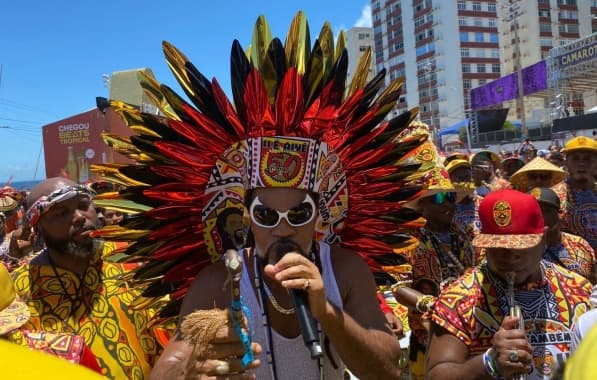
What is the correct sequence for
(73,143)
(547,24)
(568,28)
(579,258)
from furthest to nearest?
(568,28) → (547,24) → (73,143) → (579,258)

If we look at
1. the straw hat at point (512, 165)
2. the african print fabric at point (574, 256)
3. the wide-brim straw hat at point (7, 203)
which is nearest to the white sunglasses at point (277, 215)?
the african print fabric at point (574, 256)

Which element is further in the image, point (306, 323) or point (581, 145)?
point (581, 145)

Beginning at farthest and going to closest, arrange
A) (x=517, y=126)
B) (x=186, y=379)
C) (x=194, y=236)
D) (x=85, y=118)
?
(x=517, y=126), (x=85, y=118), (x=194, y=236), (x=186, y=379)

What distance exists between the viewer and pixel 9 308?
2020mm

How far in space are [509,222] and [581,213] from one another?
2.48m

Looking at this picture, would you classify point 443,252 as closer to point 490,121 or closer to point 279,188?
point 279,188

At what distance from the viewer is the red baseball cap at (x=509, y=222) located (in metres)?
2.42

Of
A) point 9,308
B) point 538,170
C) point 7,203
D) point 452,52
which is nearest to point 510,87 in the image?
point 452,52

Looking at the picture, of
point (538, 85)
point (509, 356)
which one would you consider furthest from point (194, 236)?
point (538, 85)

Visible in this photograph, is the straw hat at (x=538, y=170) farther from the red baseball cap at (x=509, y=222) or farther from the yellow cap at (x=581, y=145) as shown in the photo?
the red baseball cap at (x=509, y=222)

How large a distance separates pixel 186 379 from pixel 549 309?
1.63 metres

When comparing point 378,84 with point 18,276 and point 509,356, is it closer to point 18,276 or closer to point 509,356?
point 509,356

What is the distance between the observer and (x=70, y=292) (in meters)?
2.73

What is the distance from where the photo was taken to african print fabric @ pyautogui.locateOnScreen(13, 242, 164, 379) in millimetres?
2635
